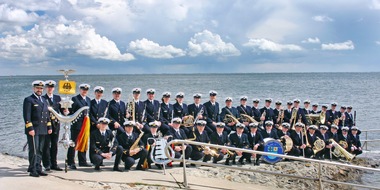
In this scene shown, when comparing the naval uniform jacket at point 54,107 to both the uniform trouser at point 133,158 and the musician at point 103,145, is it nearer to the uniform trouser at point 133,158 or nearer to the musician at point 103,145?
the musician at point 103,145

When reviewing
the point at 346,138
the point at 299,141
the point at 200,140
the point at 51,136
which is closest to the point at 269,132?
the point at 299,141

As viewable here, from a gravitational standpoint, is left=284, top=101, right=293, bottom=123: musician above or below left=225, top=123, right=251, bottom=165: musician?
above

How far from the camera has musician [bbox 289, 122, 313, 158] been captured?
13178mm

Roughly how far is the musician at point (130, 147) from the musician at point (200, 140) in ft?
5.64

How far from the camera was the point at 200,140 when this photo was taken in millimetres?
11383

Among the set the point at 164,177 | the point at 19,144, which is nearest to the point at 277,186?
the point at 164,177

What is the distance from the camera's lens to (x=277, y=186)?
10.8m

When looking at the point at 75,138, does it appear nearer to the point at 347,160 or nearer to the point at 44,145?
the point at 44,145

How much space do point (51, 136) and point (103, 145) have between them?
48.9 inches

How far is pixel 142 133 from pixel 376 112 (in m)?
28.6

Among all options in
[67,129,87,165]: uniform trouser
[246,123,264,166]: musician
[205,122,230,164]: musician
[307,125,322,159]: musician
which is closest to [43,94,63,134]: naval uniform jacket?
[67,129,87,165]: uniform trouser

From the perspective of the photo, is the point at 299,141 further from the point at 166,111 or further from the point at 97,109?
the point at 97,109

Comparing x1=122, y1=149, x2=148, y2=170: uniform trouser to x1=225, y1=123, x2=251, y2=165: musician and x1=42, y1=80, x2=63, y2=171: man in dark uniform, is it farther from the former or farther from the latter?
x1=225, y1=123, x2=251, y2=165: musician

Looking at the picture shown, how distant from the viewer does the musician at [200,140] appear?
Answer: 11.1 meters
